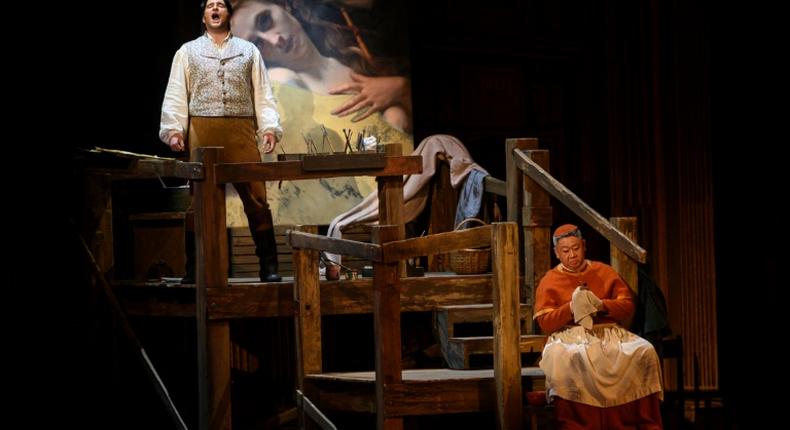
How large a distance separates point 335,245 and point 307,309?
767 millimetres

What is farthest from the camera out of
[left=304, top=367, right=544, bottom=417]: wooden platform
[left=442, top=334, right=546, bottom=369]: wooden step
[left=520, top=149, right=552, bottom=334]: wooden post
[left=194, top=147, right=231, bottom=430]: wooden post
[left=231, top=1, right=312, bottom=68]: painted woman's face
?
[left=231, top=1, right=312, bottom=68]: painted woman's face

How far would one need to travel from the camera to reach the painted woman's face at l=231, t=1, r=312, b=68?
35.3ft

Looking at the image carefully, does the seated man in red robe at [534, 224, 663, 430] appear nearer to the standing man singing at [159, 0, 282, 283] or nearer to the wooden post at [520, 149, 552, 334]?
the wooden post at [520, 149, 552, 334]

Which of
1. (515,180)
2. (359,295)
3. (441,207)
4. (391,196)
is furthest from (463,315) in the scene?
(441,207)

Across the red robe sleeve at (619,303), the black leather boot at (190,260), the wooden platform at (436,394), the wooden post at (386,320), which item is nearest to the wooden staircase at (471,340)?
the wooden platform at (436,394)

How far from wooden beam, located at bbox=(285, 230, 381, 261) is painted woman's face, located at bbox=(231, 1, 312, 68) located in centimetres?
270

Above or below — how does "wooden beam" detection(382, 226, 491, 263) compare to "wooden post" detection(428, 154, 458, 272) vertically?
below

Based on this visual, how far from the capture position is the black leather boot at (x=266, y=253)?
902cm

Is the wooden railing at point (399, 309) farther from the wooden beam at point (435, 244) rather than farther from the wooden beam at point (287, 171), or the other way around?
the wooden beam at point (287, 171)

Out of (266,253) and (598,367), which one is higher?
(266,253)

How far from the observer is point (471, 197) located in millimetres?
9711

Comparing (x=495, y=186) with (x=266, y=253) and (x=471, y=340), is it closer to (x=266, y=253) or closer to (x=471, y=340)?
(x=471, y=340)

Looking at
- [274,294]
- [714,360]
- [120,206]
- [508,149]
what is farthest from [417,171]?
[714,360]

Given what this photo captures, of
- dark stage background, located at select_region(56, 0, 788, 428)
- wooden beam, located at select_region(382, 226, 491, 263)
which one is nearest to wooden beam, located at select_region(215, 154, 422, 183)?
wooden beam, located at select_region(382, 226, 491, 263)
